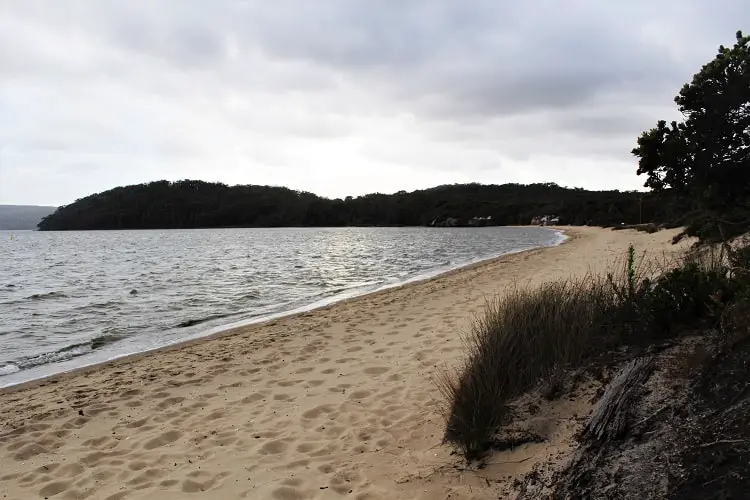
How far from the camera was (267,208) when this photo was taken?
168m

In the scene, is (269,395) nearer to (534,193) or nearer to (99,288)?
(99,288)

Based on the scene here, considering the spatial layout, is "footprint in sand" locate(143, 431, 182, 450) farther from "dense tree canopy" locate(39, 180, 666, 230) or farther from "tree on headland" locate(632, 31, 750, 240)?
"dense tree canopy" locate(39, 180, 666, 230)

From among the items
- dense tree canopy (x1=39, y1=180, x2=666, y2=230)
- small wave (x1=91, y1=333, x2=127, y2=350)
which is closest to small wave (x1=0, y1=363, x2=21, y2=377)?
small wave (x1=91, y1=333, x2=127, y2=350)

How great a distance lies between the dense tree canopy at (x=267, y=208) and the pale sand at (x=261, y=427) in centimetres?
12979

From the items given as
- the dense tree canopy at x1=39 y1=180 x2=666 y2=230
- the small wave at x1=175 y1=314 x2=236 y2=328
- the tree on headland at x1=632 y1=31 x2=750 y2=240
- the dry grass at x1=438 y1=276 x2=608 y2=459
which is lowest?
the small wave at x1=175 y1=314 x2=236 y2=328

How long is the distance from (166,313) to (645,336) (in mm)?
13622

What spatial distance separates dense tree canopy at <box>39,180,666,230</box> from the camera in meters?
146

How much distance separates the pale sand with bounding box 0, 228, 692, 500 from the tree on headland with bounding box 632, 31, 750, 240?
16.4ft

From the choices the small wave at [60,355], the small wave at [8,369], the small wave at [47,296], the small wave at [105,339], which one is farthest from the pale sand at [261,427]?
the small wave at [47,296]

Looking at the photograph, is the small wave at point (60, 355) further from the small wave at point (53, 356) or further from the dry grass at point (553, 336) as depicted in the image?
the dry grass at point (553, 336)

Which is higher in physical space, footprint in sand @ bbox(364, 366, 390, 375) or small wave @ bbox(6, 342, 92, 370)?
footprint in sand @ bbox(364, 366, 390, 375)

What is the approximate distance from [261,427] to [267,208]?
167 meters

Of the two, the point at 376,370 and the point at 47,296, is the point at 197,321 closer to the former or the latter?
the point at 376,370

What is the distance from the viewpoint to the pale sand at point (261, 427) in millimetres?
3738
